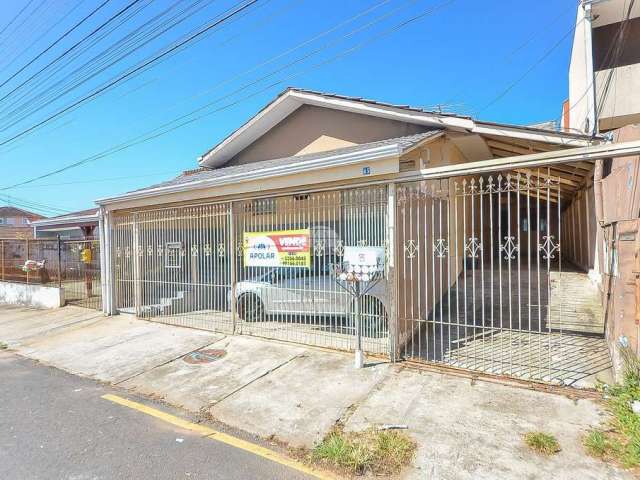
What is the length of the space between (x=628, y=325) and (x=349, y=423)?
2.96 m

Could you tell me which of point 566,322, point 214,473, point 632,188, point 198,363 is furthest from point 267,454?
point 566,322

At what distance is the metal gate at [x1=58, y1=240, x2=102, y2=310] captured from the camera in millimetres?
10383

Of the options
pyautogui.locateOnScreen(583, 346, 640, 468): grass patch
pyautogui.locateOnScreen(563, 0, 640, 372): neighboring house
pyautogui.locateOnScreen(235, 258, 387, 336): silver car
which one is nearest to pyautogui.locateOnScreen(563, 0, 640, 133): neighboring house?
pyautogui.locateOnScreen(563, 0, 640, 372): neighboring house

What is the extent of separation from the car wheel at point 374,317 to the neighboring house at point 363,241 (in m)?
0.02

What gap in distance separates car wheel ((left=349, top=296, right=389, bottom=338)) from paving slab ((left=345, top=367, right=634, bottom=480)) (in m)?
0.90

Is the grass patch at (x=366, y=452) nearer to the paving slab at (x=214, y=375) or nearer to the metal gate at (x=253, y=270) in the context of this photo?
the paving slab at (x=214, y=375)

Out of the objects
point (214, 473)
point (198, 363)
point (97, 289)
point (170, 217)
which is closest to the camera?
point (214, 473)

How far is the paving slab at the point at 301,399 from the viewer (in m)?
3.78

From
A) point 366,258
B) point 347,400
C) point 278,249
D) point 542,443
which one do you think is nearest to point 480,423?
point 542,443

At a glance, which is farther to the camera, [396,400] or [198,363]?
[198,363]

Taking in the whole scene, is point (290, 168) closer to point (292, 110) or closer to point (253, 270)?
point (253, 270)

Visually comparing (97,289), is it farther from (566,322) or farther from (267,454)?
(566,322)

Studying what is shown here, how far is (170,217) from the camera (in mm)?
8070

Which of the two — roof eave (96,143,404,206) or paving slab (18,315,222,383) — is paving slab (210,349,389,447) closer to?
paving slab (18,315,222,383)
